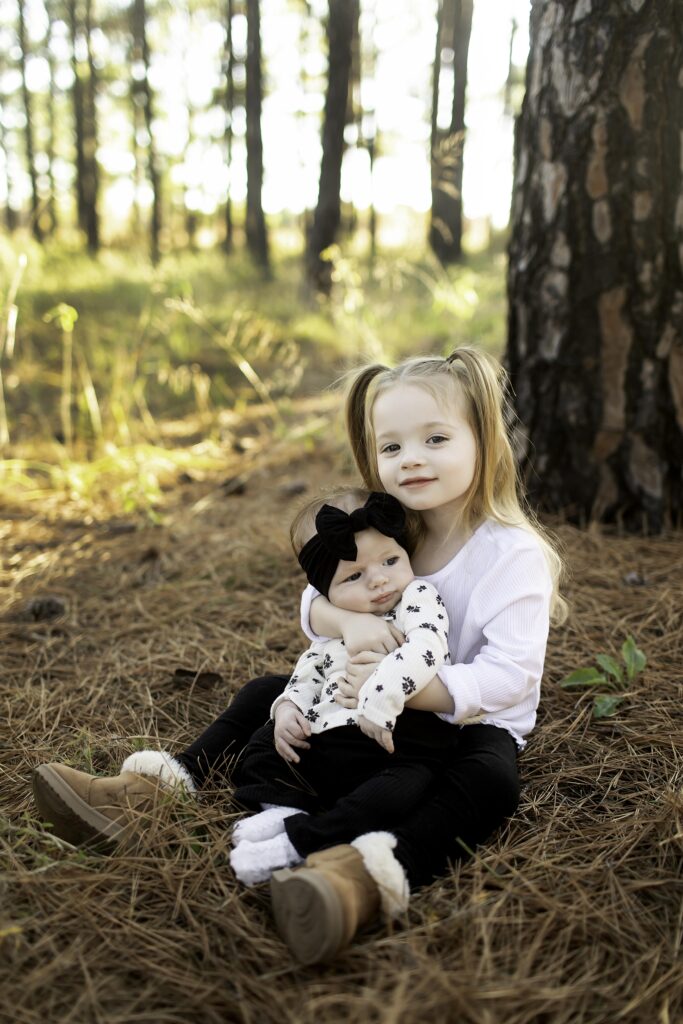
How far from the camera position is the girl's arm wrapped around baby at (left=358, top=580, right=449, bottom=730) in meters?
1.54

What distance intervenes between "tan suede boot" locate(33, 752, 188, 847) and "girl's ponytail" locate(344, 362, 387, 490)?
3.12 feet

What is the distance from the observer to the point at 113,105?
20.6 m

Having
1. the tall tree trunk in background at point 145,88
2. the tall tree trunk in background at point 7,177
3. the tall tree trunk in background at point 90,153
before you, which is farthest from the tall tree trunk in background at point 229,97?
the tall tree trunk in background at point 7,177

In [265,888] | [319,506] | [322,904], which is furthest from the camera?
[319,506]

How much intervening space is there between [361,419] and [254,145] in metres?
11.9

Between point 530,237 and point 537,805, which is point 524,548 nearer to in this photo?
point 537,805

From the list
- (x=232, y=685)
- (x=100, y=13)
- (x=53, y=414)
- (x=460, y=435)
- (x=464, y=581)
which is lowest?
(x=53, y=414)

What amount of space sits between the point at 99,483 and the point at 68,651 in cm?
196

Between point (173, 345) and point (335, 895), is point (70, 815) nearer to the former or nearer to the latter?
point (335, 895)

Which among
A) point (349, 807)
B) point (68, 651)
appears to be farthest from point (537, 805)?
point (68, 651)

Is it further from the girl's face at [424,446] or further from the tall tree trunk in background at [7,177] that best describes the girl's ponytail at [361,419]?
the tall tree trunk in background at [7,177]

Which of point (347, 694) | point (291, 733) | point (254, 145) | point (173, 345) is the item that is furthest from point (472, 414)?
point (254, 145)

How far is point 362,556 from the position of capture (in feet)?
5.71

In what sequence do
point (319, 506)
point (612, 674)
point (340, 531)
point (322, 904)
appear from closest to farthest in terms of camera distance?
1. point (322, 904)
2. point (340, 531)
3. point (319, 506)
4. point (612, 674)
